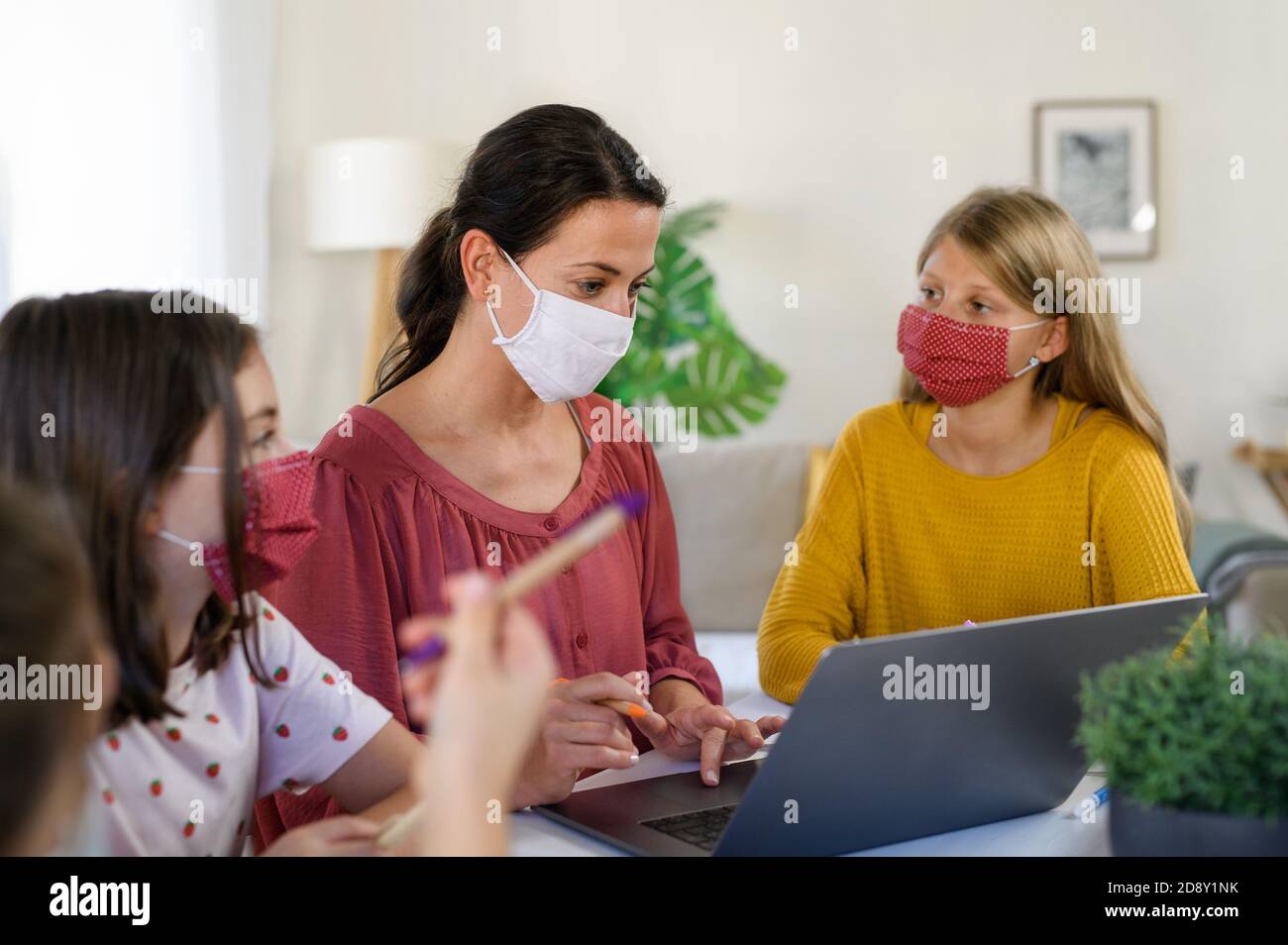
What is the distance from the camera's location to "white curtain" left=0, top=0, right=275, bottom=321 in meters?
2.98

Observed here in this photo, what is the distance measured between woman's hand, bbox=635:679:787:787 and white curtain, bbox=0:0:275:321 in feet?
7.39

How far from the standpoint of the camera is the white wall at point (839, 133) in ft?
13.5

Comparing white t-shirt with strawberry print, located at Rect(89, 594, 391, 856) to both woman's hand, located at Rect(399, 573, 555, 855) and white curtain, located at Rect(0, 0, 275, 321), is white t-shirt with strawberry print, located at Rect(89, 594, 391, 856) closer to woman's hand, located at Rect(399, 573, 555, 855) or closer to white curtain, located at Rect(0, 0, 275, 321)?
woman's hand, located at Rect(399, 573, 555, 855)

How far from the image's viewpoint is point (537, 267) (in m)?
1.52

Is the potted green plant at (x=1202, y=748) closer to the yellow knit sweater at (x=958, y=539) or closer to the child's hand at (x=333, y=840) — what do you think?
the child's hand at (x=333, y=840)

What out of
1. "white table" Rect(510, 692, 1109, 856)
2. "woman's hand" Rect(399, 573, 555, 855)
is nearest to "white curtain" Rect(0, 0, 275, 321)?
"white table" Rect(510, 692, 1109, 856)

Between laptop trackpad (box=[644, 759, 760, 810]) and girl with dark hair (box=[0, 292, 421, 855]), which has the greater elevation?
girl with dark hair (box=[0, 292, 421, 855])
